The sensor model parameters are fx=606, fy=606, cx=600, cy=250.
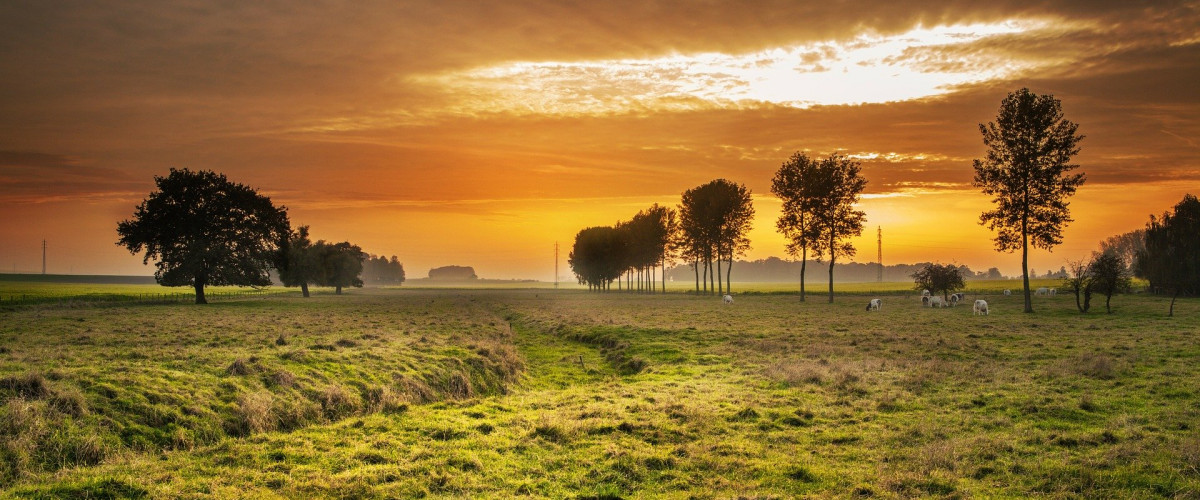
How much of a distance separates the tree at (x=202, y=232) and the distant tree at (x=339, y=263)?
1843 inches

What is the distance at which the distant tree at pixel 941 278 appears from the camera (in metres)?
68.8

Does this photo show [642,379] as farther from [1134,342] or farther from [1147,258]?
[1147,258]

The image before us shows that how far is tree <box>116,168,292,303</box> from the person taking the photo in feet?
218

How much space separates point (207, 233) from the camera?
69188mm

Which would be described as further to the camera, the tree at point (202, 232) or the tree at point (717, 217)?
the tree at point (717, 217)

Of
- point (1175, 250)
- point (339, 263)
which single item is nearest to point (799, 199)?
point (1175, 250)

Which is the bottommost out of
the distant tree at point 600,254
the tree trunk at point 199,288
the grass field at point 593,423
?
the grass field at point 593,423

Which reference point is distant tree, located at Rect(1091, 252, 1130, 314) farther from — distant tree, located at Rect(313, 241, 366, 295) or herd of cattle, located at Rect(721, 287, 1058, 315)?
distant tree, located at Rect(313, 241, 366, 295)

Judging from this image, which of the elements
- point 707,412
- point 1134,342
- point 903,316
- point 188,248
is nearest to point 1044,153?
point 903,316

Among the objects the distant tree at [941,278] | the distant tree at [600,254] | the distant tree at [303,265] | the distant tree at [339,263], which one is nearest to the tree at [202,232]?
the distant tree at [303,265]

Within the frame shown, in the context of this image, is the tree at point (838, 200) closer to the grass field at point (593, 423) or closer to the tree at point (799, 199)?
the tree at point (799, 199)

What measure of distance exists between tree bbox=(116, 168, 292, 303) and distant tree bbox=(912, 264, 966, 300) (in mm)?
76988

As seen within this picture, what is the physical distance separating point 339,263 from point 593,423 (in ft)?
407

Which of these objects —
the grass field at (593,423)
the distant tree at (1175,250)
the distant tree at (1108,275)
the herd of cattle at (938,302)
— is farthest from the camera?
the distant tree at (1175,250)
